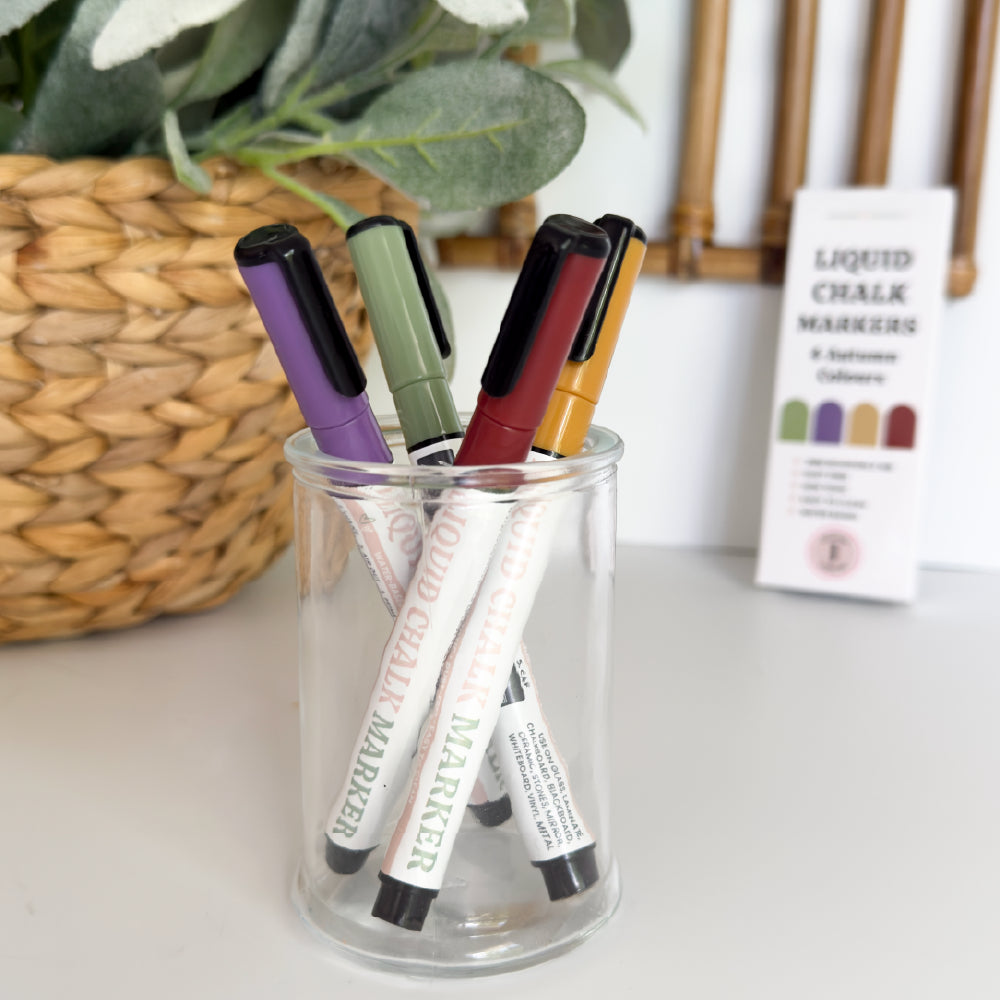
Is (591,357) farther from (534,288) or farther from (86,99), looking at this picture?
(86,99)

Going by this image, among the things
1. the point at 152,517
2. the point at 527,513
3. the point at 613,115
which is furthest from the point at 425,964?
the point at 613,115

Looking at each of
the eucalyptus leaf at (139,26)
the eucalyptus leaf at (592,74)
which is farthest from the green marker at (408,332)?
the eucalyptus leaf at (592,74)

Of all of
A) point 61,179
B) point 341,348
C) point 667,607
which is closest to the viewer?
point 341,348

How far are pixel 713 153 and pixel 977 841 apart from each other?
1.18ft

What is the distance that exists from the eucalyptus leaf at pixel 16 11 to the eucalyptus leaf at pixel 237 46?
6 cm

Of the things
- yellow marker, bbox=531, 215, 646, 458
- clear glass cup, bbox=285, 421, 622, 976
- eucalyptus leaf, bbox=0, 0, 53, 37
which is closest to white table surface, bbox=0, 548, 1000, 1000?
clear glass cup, bbox=285, 421, 622, 976

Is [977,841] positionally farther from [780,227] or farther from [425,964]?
[780,227]

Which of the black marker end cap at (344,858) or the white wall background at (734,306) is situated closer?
the black marker end cap at (344,858)

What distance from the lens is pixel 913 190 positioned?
0.50 m

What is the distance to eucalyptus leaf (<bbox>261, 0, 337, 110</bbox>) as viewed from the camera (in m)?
0.34

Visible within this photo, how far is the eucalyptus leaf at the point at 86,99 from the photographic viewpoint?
0.31 meters

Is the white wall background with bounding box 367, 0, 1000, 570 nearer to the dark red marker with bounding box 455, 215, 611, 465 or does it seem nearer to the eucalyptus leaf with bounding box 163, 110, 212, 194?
the eucalyptus leaf with bounding box 163, 110, 212, 194

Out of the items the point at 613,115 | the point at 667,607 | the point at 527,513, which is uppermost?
the point at 613,115

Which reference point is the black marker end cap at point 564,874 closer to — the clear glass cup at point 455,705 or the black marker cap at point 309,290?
the clear glass cup at point 455,705
